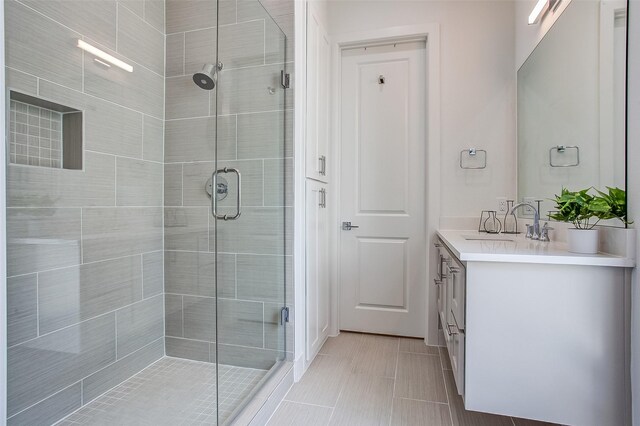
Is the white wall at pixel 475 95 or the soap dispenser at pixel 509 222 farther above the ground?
the white wall at pixel 475 95

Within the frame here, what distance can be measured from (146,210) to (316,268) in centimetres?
112

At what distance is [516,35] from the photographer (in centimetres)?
230

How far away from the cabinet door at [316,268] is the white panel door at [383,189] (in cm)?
26

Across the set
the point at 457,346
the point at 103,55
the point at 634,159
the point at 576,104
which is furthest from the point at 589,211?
the point at 103,55

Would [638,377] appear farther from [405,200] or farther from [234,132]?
[234,132]

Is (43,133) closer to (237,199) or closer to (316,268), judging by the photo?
(237,199)

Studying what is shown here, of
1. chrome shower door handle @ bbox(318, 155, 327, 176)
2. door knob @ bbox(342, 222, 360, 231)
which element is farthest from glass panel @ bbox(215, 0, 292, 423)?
door knob @ bbox(342, 222, 360, 231)

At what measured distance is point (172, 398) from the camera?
168cm

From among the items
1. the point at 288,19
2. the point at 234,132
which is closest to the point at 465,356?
the point at 234,132

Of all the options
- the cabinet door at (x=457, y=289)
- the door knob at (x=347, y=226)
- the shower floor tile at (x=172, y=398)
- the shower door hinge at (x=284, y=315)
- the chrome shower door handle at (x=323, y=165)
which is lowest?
the shower floor tile at (x=172, y=398)

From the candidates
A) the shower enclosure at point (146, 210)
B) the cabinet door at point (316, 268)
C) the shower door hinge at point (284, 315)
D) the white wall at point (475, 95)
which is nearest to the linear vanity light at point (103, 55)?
the shower enclosure at point (146, 210)

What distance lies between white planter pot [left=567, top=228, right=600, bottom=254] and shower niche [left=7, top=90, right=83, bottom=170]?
2186 millimetres

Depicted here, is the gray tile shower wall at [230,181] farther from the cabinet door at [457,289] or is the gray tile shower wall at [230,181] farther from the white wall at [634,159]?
the white wall at [634,159]

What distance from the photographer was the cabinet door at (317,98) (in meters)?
2.08
